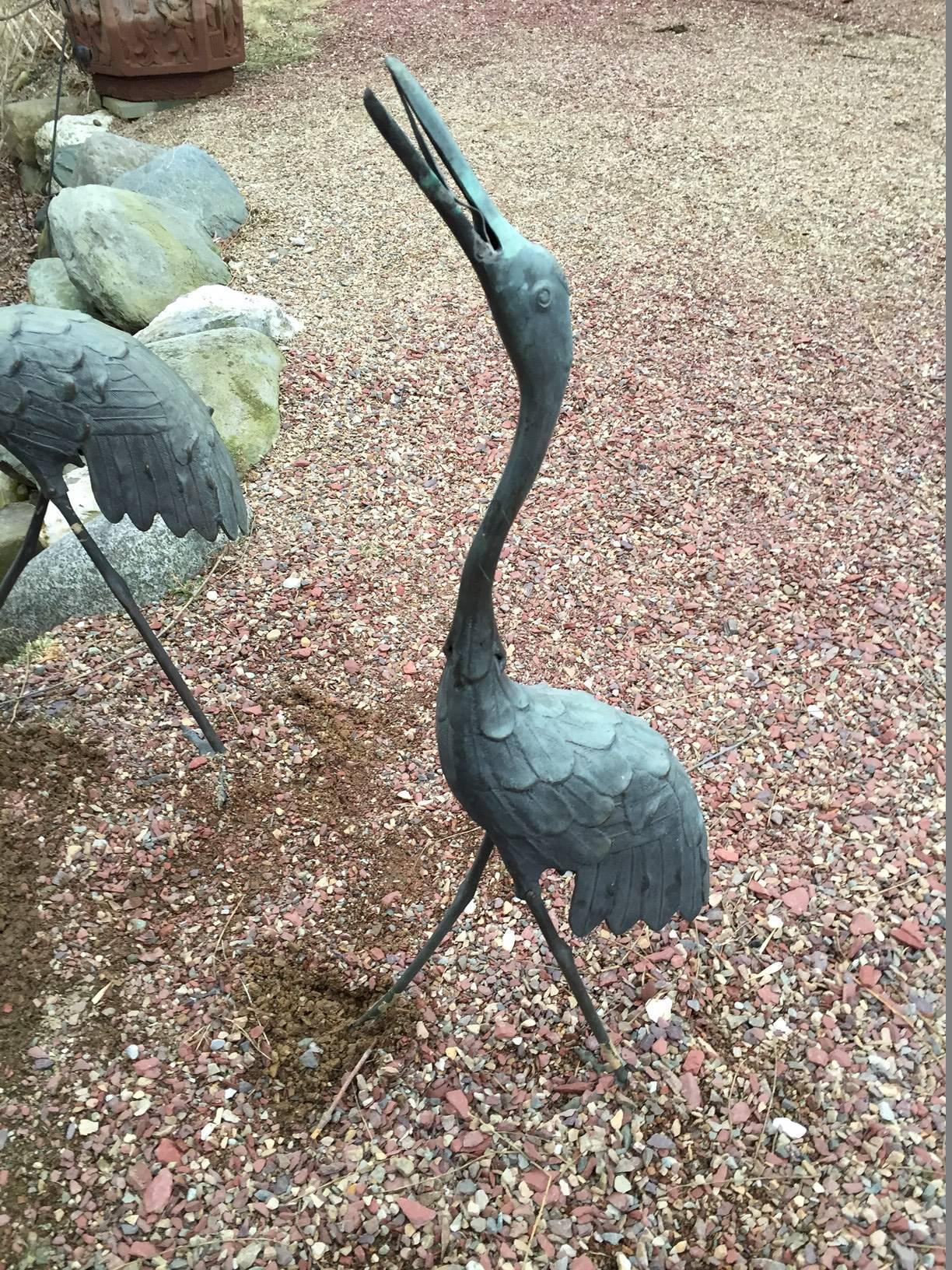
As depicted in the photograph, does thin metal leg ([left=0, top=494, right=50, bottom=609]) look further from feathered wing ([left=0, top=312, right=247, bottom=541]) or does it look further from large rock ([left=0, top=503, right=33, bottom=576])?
large rock ([left=0, top=503, right=33, bottom=576])

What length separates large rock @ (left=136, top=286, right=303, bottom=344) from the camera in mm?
4305

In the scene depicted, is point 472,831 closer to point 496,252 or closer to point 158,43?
point 496,252

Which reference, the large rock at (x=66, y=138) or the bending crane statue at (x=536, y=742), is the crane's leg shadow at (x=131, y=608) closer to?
the bending crane statue at (x=536, y=742)

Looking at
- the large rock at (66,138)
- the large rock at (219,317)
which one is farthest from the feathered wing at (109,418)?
the large rock at (66,138)

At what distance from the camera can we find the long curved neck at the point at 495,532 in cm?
127

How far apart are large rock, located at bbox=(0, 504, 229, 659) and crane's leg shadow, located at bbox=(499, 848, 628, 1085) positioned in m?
2.04

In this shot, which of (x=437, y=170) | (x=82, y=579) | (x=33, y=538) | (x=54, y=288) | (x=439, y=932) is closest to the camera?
(x=437, y=170)

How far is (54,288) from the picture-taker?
4895 mm

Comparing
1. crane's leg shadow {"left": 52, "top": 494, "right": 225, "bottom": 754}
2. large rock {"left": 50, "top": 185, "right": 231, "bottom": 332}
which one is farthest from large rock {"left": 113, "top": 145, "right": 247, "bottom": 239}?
crane's leg shadow {"left": 52, "top": 494, "right": 225, "bottom": 754}

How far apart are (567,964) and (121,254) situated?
164 inches

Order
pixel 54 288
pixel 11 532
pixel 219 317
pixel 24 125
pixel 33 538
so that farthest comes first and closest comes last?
pixel 24 125, pixel 54 288, pixel 219 317, pixel 11 532, pixel 33 538

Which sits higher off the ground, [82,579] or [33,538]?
[33,538]

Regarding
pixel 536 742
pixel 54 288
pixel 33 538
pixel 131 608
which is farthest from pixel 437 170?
pixel 54 288

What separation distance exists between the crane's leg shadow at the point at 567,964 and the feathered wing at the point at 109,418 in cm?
134
